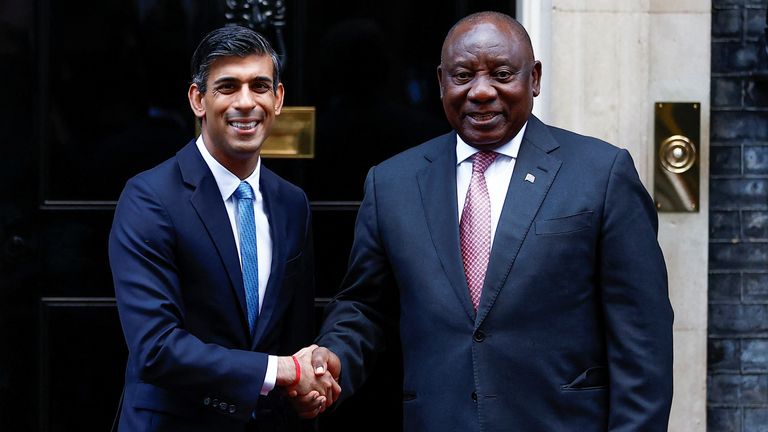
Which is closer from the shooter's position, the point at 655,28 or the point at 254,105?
the point at 254,105

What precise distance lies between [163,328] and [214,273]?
221 mm

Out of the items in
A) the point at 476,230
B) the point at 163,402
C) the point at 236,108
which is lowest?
the point at 163,402

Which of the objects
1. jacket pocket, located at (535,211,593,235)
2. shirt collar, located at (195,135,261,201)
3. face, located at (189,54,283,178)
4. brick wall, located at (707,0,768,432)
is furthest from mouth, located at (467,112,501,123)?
brick wall, located at (707,0,768,432)

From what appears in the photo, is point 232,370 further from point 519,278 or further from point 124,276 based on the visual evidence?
point 519,278

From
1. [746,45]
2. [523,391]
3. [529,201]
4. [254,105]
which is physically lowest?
[523,391]

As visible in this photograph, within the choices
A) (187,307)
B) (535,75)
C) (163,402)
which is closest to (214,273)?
(187,307)

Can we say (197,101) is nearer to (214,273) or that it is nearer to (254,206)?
(254,206)

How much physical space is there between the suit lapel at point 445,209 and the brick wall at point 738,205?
63.9 inches

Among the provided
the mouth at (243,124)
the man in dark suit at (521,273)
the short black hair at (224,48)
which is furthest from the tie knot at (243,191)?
the man in dark suit at (521,273)

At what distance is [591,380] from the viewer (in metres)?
3.27

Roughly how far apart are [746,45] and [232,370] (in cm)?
258

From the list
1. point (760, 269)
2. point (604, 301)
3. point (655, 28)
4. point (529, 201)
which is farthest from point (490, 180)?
point (760, 269)

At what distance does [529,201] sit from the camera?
10.7 ft

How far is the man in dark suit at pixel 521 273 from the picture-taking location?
3.20 m
